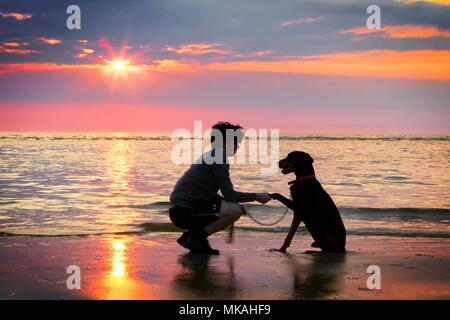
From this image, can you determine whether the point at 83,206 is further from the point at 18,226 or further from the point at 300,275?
the point at 300,275

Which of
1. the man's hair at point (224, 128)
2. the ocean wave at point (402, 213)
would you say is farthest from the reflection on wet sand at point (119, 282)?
the ocean wave at point (402, 213)

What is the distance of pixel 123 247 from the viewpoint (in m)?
8.80

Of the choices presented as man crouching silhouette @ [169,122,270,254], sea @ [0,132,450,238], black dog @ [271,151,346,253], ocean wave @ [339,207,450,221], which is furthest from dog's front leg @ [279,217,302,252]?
ocean wave @ [339,207,450,221]

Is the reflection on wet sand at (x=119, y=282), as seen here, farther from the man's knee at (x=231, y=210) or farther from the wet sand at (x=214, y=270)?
the man's knee at (x=231, y=210)

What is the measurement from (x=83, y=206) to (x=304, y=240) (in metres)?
6.17

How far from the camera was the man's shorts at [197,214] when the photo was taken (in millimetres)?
8008

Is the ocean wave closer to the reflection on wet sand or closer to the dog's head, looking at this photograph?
the dog's head

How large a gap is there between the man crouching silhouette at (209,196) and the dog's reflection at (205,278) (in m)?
0.37

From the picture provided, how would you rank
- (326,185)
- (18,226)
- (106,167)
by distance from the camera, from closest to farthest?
(18,226), (326,185), (106,167)

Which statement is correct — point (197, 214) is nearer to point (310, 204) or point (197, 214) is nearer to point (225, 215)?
point (225, 215)

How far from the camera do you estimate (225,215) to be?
8133 millimetres

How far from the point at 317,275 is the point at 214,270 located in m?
1.15

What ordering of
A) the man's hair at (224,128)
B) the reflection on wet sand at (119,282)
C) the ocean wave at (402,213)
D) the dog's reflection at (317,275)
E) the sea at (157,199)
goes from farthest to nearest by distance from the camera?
the ocean wave at (402,213)
the sea at (157,199)
the man's hair at (224,128)
the dog's reflection at (317,275)
the reflection on wet sand at (119,282)
